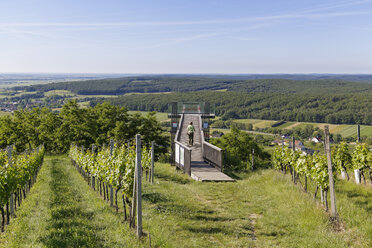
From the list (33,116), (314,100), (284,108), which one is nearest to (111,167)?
(33,116)

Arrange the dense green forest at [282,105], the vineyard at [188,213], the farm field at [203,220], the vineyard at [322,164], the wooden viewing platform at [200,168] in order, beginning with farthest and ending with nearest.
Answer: the dense green forest at [282,105], the wooden viewing platform at [200,168], the vineyard at [322,164], the vineyard at [188,213], the farm field at [203,220]

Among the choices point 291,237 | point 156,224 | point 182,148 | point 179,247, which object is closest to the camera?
point 179,247

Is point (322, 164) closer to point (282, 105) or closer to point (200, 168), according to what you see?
point (200, 168)

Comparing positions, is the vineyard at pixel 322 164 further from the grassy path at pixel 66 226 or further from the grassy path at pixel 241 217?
the grassy path at pixel 66 226

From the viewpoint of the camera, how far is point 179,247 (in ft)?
22.8

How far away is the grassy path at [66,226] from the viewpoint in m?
7.00

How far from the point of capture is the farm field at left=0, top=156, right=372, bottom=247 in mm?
7250

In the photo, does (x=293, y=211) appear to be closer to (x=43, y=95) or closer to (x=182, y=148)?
(x=182, y=148)

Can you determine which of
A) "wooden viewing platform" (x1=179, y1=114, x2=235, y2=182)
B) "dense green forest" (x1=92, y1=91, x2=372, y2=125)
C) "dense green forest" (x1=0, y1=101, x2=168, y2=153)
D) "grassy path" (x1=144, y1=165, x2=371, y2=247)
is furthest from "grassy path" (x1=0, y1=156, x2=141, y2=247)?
"dense green forest" (x1=92, y1=91, x2=372, y2=125)

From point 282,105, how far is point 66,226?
153829mm

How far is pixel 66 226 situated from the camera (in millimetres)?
8078

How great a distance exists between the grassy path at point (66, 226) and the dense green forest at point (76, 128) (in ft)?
96.1

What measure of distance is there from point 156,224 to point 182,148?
9.34m

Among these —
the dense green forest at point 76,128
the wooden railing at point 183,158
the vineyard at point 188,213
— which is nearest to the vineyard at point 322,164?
the vineyard at point 188,213
